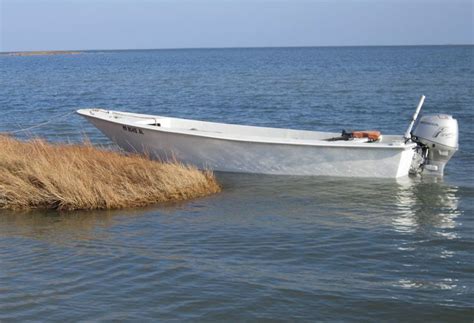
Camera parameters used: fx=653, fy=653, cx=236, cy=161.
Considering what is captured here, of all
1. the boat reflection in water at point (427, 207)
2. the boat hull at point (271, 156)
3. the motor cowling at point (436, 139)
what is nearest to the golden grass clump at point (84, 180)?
the boat hull at point (271, 156)

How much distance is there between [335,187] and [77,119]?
13921 millimetres

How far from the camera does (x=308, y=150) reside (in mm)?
14016

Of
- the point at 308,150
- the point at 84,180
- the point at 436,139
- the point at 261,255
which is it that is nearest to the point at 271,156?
the point at 308,150

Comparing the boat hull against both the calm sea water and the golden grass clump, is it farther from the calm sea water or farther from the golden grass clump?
the golden grass clump

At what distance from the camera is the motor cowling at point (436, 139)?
1371cm

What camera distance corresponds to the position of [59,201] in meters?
11.0

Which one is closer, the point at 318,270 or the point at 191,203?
the point at 318,270

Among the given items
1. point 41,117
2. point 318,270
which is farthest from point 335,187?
point 41,117

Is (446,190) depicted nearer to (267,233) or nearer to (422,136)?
(422,136)

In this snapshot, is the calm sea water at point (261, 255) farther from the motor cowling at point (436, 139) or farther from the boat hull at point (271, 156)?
the motor cowling at point (436, 139)

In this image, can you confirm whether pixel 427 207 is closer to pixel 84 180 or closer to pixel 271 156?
pixel 271 156

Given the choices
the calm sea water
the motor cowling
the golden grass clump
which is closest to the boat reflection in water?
the calm sea water

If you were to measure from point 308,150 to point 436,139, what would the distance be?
268 cm

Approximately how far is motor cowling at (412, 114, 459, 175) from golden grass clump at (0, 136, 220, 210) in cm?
480
